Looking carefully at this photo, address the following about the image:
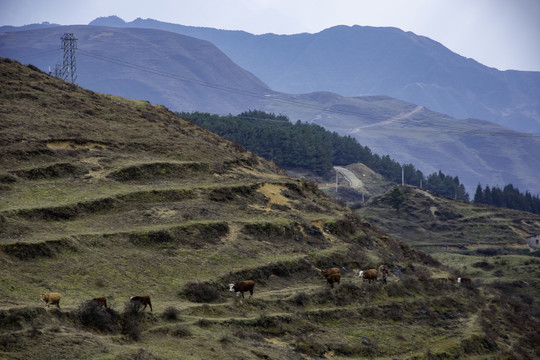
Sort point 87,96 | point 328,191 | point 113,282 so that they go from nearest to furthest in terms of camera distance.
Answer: point 113,282
point 87,96
point 328,191

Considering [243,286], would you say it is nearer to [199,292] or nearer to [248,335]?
[199,292]

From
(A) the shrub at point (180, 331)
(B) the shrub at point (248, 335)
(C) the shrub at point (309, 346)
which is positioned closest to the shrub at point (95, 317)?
(A) the shrub at point (180, 331)

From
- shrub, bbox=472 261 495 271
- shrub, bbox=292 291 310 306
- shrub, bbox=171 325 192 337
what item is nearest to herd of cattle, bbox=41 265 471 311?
shrub, bbox=171 325 192 337

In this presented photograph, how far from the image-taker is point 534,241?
119625mm

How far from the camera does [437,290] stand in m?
54.2

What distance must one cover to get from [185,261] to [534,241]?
90.2 meters

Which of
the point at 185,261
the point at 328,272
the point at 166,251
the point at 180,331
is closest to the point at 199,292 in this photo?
the point at 185,261

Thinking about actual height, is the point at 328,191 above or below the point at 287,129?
below

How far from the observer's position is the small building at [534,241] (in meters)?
118

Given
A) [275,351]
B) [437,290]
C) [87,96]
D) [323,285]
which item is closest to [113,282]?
[275,351]

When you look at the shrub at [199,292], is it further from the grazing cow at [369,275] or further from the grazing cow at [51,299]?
the grazing cow at [369,275]

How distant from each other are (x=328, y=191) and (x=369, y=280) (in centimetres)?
11092

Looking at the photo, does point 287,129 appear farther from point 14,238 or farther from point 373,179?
point 14,238

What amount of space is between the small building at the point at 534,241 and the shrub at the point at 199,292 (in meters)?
90.9
